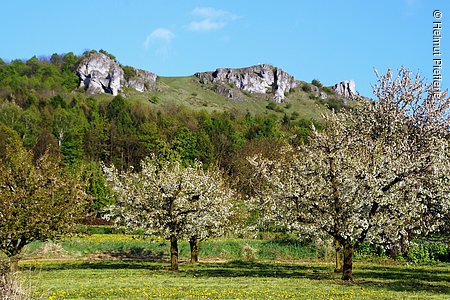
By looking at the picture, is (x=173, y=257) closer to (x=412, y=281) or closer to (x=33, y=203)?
(x=33, y=203)

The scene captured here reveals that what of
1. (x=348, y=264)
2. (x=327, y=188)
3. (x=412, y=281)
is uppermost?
(x=327, y=188)

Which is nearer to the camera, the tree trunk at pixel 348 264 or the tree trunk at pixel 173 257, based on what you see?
the tree trunk at pixel 348 264

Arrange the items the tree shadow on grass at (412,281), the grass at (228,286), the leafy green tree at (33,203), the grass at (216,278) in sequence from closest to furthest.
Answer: the grass at (228,286) → the grass at (216,278) → the tree shadow on grass at (412,281) → the leafy green tree at (33,203)

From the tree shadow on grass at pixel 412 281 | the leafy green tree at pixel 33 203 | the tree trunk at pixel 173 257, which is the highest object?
the leafy green tree at pixel 33 203

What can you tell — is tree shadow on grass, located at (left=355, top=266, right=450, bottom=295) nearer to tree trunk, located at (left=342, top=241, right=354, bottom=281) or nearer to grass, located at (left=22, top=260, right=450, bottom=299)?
grass, located at (left=22, top=260, right=450, bottom=299)

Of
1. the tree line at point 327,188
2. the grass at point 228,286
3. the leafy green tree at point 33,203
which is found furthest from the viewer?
the leafy green tree at point 33,203

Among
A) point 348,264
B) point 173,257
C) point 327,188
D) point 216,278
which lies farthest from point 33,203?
point 348,264

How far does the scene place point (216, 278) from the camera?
27516mm

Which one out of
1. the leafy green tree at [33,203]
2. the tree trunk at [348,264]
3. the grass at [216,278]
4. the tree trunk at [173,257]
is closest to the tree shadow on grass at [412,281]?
the grass at [216,278]

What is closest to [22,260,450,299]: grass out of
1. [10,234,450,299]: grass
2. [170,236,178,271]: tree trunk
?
[10,234,450,299]: grass

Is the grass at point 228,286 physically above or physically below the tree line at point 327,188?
below

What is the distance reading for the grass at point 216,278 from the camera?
20.0 meters

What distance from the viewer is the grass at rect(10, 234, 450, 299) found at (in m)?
20.0

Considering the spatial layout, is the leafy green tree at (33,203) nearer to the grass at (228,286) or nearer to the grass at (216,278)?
the grass at (216,278)
